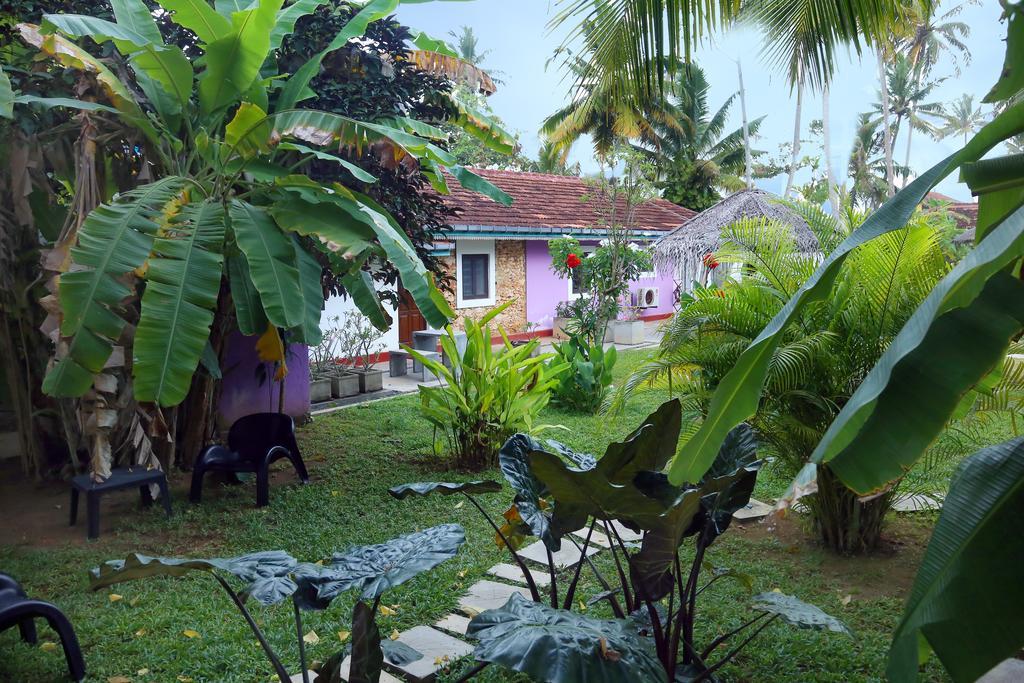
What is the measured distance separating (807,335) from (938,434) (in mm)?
2891

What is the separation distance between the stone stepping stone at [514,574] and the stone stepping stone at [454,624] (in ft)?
1.82

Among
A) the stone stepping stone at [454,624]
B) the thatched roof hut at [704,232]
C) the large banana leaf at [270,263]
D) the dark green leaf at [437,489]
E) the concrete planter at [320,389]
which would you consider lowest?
the stone stepping stone at [454,624]

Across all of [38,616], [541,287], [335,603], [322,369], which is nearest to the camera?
[38,616]

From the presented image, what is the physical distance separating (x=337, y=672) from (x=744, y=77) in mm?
32094

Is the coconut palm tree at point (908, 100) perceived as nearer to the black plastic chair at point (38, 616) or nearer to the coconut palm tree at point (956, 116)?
the coconut palm tree at point (956, 116)

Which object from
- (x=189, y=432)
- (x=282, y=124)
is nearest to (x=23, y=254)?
(x=189, y=432)

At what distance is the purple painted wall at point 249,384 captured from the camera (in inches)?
311

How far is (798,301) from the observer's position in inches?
64.8

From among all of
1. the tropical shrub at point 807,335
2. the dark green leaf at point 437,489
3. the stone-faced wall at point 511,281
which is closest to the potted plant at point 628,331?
the stone-faced wall at point 511,281

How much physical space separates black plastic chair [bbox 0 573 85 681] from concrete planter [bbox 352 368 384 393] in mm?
7519

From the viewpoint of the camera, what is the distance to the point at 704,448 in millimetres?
1853

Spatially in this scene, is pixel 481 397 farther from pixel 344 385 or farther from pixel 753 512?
pixel 344 385

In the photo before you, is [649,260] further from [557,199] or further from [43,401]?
[43,401]

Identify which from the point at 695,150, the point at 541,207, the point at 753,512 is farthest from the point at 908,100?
the point at 753,512
